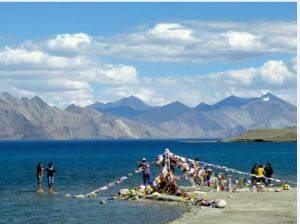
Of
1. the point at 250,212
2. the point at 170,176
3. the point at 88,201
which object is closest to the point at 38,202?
the point at 88,201

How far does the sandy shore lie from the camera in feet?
87.7

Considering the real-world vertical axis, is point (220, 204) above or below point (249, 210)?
above

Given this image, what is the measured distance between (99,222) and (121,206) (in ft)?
15.9

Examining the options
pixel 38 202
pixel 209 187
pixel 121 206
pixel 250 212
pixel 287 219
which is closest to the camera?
pixel 287 219

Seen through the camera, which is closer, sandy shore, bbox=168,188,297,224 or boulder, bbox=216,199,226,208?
sandy shore, bbox=168,188,297,224

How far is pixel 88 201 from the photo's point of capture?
116 feet

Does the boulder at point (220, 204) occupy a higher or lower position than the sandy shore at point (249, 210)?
higher

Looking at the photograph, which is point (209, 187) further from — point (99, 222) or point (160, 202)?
Result: point (99, 222)

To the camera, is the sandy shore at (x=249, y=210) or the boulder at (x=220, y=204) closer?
the sandy shore at (x=249, y=210)

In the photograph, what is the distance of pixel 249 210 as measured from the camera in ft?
97.6

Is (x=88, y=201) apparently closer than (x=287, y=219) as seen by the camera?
No

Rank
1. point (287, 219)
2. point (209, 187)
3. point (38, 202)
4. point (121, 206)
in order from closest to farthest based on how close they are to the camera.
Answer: point (287, 219)
point (121, 206)
point (38, 202)
point (209, 187)

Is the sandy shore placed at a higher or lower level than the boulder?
lower

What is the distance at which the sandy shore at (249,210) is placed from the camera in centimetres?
2673
